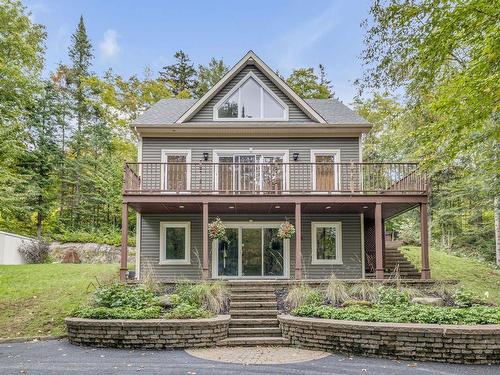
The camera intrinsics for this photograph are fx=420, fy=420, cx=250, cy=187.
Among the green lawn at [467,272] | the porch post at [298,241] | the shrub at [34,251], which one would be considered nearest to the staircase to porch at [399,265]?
the green lawn at [467,272]

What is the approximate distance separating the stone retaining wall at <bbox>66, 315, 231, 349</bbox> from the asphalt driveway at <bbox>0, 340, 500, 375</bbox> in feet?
1.05

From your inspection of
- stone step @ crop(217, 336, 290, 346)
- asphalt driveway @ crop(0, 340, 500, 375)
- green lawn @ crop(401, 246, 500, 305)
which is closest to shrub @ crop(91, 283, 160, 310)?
asphalt driveway @ crop(0, 340, 500, 375)

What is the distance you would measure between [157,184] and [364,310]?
8.76 m

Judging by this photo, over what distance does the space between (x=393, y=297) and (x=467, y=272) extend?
676cm

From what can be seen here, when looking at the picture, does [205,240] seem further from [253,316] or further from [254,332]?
[254,332]

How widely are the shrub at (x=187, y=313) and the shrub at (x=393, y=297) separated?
3.86 m

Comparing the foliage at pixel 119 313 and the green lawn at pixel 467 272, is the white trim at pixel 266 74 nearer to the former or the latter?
the green lawn at pixel 467 272

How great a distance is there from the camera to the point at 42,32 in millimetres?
23453

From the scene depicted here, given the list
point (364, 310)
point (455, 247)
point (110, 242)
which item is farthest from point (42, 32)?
point (455, 247)

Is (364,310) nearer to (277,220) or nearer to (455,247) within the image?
(277,220)

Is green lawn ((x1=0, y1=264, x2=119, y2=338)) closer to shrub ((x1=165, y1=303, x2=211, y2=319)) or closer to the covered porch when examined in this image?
the covered porch

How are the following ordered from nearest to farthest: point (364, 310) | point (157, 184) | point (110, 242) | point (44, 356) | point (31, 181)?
point (44, 356)
point (364, 310)
point (157, 184)
point (110, 242)
point (31, 181)

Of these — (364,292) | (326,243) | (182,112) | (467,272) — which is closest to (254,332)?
(364,292)

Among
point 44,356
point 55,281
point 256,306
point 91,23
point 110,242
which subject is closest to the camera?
point 44,356
